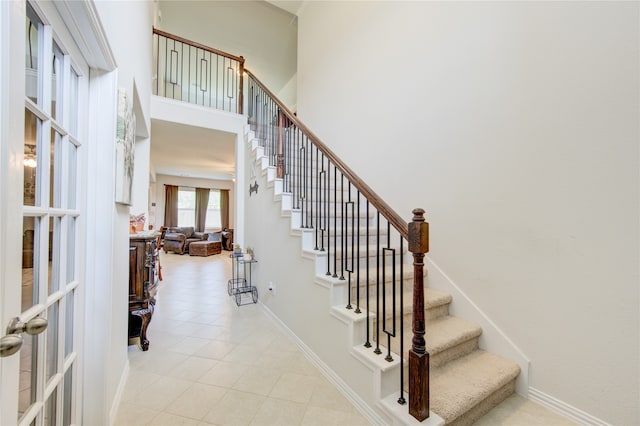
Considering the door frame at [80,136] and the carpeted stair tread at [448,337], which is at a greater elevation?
the door frame at [80,136]

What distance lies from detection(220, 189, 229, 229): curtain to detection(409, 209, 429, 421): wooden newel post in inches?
429

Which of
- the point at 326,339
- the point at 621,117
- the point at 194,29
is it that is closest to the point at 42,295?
the point at 326,339

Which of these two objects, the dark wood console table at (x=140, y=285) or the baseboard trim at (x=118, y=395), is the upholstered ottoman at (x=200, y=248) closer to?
the dark wood console table at (x=140, y=285)

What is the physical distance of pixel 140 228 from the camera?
8.49ft

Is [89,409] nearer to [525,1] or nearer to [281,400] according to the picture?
[281,400]

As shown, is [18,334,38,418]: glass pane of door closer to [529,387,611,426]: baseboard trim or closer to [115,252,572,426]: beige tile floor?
[115,252,572,426]: beige tile floor

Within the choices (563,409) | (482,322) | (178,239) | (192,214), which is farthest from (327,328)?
(192,214)

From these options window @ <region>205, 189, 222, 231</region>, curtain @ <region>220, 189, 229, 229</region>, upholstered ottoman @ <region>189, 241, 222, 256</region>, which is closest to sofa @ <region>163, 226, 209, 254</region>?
upholstered ottoman @ <region>189, 241, 222, 256</region>

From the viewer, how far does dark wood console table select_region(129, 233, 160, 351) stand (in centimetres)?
222

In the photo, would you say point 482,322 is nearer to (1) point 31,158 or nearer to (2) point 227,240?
(1) point 31,158

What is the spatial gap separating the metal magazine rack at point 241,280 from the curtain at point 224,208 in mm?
7497

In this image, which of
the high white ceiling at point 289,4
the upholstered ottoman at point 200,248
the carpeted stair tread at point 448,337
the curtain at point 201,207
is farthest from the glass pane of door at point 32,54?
the curtain at point 201,207

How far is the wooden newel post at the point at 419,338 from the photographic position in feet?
4.50

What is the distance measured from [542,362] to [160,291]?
15.7 ft
